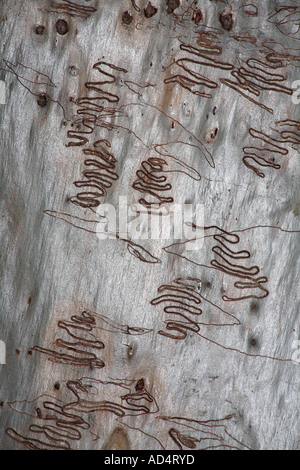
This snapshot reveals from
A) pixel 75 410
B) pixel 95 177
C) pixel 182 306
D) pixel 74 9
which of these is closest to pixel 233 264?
pixel 182 306

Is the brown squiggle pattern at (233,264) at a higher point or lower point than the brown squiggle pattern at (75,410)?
higher

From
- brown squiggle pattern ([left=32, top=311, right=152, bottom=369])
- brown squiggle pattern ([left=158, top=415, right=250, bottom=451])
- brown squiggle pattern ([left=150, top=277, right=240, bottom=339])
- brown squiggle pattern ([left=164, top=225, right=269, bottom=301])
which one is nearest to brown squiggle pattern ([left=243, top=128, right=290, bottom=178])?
brown squiggle pattern ([left=164, top=225, right=269, bottom=301])

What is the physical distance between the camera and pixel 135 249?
1025mm

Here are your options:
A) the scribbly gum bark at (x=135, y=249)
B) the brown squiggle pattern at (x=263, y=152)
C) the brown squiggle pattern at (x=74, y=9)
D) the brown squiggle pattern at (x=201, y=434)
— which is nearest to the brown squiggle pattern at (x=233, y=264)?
the scribbly gum bark at (x=135, y=249)

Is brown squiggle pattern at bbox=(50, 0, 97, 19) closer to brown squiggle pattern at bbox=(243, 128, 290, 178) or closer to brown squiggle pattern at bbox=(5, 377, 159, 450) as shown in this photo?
brown squiggle pattern at bbox=(243, 128, 290, 178)

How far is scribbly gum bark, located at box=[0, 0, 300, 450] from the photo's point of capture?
1.02 metres

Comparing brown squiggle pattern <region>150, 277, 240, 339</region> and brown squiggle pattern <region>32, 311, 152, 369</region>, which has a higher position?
brown squiggle pattern <region>150, 277, 240, 339</region>

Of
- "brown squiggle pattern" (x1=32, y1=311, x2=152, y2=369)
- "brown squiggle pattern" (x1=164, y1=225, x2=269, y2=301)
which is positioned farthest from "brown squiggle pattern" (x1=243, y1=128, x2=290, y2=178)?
"brown squiggle pattern" (x1=32, y1=311, x2=152, y2=369)

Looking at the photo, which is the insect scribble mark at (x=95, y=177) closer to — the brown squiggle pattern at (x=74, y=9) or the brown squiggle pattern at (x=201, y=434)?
the brown squiggle pattern at (x=74, y=9)

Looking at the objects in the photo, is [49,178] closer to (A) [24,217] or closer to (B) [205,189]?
(A) [24,217]

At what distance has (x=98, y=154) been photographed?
3.35 feet

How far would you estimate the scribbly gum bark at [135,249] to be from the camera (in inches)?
40.0

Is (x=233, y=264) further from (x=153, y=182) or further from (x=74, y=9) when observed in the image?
(x=74, y=9)

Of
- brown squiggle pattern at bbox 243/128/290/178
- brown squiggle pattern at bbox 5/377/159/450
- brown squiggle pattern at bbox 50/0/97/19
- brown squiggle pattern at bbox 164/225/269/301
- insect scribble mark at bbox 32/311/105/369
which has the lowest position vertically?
brown squiggle pattern at bbox 5/377/159/450
